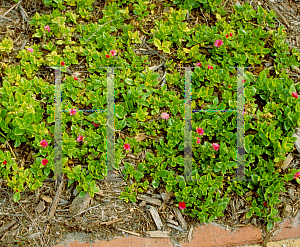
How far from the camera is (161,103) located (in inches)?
108

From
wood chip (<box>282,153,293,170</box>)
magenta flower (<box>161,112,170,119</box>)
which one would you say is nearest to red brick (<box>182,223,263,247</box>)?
wood chip (<box>282,153,293,170</box>)

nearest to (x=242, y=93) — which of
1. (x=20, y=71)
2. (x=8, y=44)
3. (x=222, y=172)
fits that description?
(x=222, y=172)

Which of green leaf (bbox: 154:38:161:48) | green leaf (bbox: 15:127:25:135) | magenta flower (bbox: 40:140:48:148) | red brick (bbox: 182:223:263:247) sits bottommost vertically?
red brick (bbox: 182:223:263:247)

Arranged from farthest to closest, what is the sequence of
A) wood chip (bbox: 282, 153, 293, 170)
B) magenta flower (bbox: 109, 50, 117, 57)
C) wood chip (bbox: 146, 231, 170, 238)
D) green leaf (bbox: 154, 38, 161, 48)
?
green leaf (bbox: 154, 38, 161, 48) → magenta flower (bbox: 109, 50, 117, 57) → wood chip (bbox: 282, 153, 293, 170) → wood chip (bbox: 146, 231, 170, 238)

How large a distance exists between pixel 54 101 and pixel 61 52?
0.69 meters

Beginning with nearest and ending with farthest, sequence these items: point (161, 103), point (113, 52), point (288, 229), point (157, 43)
Answer: point (288, 229) → point (161, 103) → point (113, 52) → point (157, 43)

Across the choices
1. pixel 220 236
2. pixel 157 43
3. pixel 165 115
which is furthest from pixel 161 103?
pixel 220 236

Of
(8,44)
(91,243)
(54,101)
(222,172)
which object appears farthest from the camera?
(8,44)

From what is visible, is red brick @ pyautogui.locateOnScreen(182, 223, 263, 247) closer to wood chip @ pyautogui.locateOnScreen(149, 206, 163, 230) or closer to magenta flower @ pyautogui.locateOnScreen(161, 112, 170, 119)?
wood chip @ pyautogui.locateOnScreen(149, 206, 163, 230)

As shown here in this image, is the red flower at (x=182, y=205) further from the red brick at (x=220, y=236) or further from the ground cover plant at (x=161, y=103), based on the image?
the red brick at (x=220, y=236)

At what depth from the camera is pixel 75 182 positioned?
251cm

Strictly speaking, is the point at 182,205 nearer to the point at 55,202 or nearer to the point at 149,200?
the point at 149,200

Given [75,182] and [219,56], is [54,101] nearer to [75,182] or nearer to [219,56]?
[75,182]

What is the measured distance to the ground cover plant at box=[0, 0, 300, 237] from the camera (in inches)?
97.2
